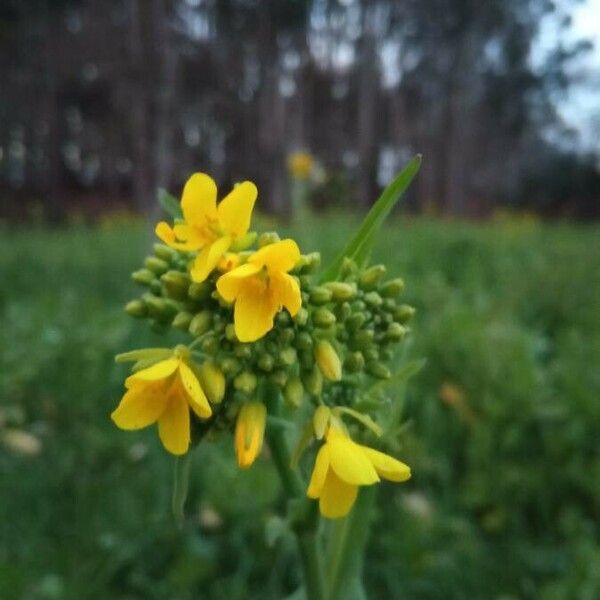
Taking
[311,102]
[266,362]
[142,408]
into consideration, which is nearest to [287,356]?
[266,362]

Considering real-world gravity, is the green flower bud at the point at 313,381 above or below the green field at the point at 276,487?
above

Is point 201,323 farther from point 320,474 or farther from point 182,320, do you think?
point 320,474

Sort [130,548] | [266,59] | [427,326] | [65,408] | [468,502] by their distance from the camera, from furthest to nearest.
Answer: [266,59]
[427,326]
[65,408]
[468,502]
[130,548]

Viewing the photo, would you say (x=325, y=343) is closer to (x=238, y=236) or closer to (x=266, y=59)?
(x=238, y=236)

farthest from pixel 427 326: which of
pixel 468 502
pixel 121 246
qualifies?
pixel 121 246

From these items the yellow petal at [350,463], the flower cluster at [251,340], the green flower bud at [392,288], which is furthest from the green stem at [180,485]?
the green flower bud at [392,288]

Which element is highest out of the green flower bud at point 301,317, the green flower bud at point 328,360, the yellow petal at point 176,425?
the green flower bud at point 301,317

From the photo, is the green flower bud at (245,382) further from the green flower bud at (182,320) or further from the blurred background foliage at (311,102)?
the blurred background foliage at (311,102)
